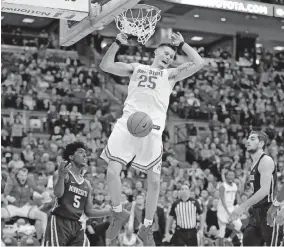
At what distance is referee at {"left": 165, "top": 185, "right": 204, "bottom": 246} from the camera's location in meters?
13.4

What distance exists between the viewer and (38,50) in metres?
23.2

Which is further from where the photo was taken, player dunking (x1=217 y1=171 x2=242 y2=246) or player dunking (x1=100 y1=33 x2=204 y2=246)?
player dunking (x1=217 y1=171 x2=242 y2=246)

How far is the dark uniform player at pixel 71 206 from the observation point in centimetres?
856

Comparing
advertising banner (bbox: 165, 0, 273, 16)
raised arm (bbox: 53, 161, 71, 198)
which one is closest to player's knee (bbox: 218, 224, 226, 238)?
raised arm (bbox: 53, 161, 71, 198)

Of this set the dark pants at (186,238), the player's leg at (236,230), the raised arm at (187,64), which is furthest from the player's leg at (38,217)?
the raised arm at (187,64)

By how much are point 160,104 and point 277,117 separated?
1658 centimetres

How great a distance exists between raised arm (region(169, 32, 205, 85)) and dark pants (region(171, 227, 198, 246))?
21.8 ft

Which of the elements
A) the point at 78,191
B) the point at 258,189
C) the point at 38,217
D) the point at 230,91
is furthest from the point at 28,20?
the point at 258,189

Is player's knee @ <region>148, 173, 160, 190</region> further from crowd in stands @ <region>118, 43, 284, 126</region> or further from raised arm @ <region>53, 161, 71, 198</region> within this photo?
crowd in stands @ <region>118, 43, 284, 126</region>

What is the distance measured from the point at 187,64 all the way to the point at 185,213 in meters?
6.55

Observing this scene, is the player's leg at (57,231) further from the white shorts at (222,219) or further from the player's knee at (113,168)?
the white shorts at (222,219)

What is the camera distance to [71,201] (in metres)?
8.68

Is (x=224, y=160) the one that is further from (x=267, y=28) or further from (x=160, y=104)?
(x=160, y=104)

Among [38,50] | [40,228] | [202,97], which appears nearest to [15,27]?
[38,50]
